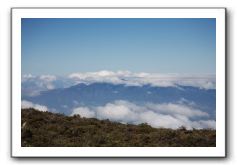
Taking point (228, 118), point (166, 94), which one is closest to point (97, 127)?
point (166, 94)

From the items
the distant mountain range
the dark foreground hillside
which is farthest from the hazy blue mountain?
the dark foreground hillside

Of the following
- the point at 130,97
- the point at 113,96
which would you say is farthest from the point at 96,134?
the point at 130,97

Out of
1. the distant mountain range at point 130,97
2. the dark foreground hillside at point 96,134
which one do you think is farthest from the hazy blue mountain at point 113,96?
the dark foreground hillside at point 96,134

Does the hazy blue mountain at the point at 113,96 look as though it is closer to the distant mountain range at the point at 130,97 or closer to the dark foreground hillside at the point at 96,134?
the distant mountain range at the point at 130,97

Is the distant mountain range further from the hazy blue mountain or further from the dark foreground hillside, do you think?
the dark foreground hillside

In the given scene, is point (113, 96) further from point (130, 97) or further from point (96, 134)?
point (96, 134)

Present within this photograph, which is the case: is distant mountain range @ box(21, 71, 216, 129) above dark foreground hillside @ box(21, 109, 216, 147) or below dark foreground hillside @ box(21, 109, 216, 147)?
above
